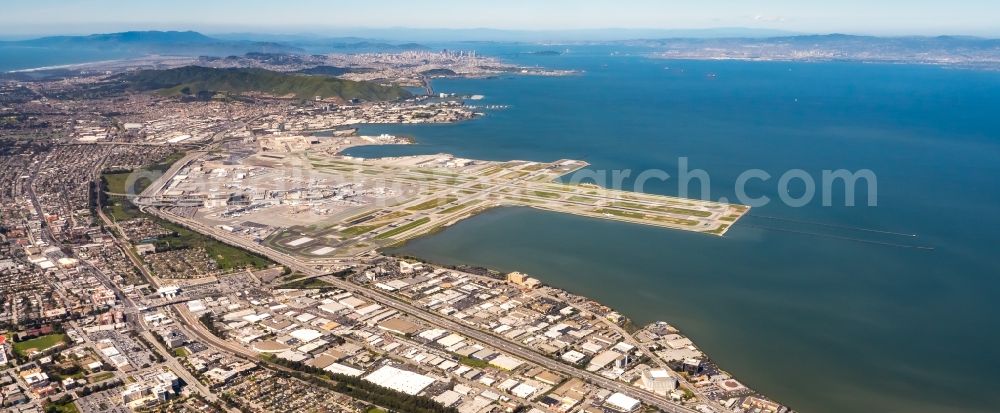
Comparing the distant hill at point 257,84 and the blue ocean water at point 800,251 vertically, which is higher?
the distant hill at point 257,84

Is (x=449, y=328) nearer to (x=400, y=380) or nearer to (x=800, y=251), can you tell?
(x=400, y=380)

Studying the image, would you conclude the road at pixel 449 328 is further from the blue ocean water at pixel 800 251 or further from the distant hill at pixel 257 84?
the distant hill at pixel 257 84

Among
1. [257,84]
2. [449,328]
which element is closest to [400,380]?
[449,328]

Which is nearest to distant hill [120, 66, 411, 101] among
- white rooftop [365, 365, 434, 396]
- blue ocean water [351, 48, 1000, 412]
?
blue ocean water [351, 48, 1000, 412]

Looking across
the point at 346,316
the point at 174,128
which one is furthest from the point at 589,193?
the point at 174,128

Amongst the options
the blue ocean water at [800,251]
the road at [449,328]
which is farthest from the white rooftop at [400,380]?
the blue ocean water at [800,251]
